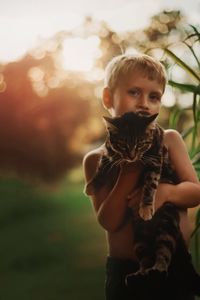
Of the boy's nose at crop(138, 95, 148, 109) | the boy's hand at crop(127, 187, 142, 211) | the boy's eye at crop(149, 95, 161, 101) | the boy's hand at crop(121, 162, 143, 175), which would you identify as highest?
the boy's eye at crop(149, 95, 161, 101)

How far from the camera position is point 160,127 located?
2.11 metres

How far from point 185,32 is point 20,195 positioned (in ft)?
3.03

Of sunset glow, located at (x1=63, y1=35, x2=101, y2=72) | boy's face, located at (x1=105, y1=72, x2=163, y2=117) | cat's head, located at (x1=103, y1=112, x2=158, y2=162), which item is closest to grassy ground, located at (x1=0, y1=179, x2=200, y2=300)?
cat's head, located at (x1=103, y1=112, x2=158, y2=162)

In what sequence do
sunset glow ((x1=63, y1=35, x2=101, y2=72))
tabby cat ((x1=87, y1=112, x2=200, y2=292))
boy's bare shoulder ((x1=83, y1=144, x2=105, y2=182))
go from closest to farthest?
tabby cat ((x1=87, y1=112, x2=200, y2=292)) < boy's bare shoulder ((x1=83, y1=144, x2=105, y2=182)) < sunset glow ((x1=63, y1=35, x2=101, y2=72))

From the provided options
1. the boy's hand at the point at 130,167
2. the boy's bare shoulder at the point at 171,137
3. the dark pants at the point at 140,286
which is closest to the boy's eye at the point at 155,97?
the boy's bare shoulder at the point at 171,137

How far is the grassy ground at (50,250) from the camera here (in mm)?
2145

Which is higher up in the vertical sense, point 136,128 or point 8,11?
point 8,11

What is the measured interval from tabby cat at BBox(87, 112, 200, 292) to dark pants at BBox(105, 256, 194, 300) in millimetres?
30

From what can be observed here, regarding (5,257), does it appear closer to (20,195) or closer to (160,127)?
(20,195)

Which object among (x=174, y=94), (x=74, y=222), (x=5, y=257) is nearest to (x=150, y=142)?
(x=174, y=94)

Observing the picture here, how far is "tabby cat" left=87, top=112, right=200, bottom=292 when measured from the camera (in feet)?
6.59

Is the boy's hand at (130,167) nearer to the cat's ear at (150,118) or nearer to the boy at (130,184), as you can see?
the boy at (130,184)

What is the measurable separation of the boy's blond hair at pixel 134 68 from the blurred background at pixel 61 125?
63 mm

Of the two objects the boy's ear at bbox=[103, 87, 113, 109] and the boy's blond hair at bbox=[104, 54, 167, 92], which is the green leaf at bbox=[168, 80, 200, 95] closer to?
the boy's blond hair at bbox=[104, 54, 167, 92]
